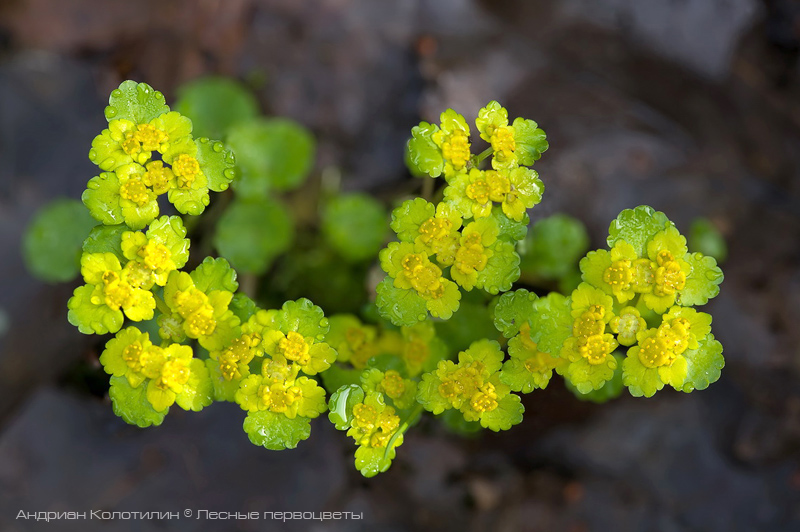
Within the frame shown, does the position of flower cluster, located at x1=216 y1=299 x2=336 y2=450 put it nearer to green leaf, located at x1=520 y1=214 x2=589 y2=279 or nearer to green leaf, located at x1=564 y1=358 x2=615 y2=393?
green leaf, located at x1=564 y1=358 x2=615 y2=393

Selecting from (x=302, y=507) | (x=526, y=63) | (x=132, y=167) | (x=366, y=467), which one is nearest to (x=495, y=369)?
(x=366, y=467)

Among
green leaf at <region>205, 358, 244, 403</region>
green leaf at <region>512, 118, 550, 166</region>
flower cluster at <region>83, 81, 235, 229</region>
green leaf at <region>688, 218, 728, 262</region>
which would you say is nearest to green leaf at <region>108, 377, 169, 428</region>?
green leaf at <region>205, 358, 244, 403</region>

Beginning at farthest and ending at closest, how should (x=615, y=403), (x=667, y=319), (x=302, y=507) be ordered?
1. (x=615, y=403)
2. (x=302, y=507)
3. (x=667, y=319)

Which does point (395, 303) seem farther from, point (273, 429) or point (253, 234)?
point (253, 234)

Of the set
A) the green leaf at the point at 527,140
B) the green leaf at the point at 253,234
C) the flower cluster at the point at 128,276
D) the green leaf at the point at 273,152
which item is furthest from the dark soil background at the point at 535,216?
the flower cluster at the point at 128,276

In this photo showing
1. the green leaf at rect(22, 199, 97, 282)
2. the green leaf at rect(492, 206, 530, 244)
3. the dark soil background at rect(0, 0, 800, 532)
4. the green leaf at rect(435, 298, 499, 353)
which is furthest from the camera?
the dark soil background at rect(0, 0, 800, 532)

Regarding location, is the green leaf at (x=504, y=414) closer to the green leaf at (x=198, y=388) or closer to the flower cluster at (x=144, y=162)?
the green leaf at (x=198, y=388)

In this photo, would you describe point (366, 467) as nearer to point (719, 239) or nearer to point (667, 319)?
point (667, 319)
